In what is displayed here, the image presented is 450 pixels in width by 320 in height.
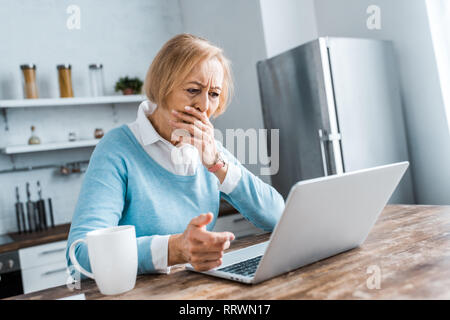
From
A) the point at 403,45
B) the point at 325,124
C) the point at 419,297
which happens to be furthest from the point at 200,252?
the point at 403,45

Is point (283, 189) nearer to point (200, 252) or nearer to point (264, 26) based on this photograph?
point (264, 26)

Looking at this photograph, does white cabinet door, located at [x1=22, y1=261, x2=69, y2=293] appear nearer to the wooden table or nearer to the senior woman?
the senior woman

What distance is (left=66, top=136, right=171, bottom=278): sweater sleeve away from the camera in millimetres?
899

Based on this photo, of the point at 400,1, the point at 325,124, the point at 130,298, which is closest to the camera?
the point at 130,298

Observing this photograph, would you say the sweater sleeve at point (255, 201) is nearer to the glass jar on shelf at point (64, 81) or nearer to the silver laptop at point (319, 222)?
the silver laptop at point (319, 222)

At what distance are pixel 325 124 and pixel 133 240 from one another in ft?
6.06

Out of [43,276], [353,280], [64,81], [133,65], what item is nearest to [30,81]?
[64,81]

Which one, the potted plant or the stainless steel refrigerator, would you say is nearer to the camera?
the stainless steel refrigerator

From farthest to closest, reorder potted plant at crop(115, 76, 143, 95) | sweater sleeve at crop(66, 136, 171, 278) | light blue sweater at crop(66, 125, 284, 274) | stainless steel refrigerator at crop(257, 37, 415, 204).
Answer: potted plant at crop(115, 76, 143, 95), stainless steel refrigerator at crop(257, 37, 415, 204), light blue sweater at crop(66, 125, 284, 274), sweater sleeve at crop(66, 136, 171, 278)

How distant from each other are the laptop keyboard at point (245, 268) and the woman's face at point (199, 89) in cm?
55

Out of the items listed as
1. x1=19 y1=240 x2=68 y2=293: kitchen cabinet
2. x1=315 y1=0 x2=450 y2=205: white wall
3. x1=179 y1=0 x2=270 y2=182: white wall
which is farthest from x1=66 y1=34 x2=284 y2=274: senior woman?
x1=179 y1=0 x2=270 y2=182: white wall

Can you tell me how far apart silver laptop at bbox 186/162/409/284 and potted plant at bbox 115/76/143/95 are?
8.19 feet

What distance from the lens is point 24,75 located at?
2.78 metres

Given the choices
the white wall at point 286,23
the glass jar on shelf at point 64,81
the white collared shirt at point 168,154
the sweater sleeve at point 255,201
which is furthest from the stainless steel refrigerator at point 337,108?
the glass jar on shelf at point 64,81
